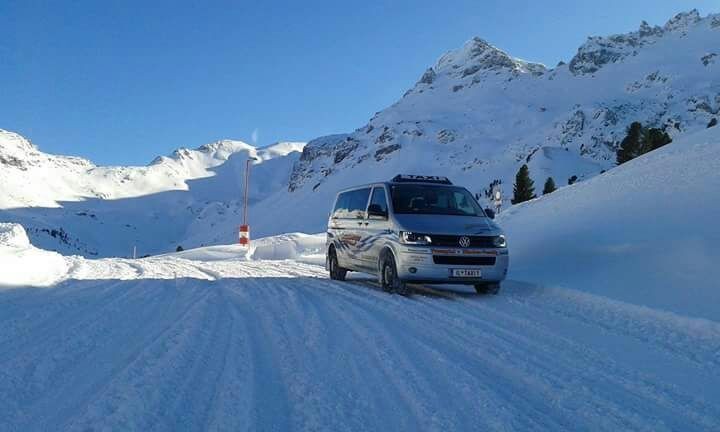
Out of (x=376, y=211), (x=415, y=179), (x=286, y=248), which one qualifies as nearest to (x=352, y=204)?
(x=415, y=179)

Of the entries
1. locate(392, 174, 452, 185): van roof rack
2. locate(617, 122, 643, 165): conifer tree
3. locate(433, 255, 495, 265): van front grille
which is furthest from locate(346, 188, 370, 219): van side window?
locate(617, 122, 643, 165): conifer tree

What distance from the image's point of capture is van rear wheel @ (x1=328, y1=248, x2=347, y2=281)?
1166 cm

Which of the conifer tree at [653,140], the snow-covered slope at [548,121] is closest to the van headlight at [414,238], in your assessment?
the conifer tree at [653,140]

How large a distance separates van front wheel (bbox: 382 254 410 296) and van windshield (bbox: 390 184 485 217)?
91 centimetres

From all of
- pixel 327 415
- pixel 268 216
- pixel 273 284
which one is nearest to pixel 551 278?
pixel 273 284

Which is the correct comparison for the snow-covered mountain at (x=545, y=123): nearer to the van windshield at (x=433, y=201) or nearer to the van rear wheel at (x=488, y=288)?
the van windshield at (x=433, y=201)

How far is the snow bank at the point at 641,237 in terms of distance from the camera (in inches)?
302

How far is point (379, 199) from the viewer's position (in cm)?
1002

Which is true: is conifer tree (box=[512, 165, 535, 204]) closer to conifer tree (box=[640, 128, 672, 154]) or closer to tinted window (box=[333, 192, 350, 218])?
conifer tree (box=[640, 128, 672, 154])

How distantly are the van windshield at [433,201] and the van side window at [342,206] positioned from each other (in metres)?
2.03

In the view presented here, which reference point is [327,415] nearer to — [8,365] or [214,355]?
[214,355]

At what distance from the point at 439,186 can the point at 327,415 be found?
23.2 ft

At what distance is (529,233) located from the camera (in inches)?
539

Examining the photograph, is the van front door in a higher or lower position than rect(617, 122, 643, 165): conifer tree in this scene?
lower
